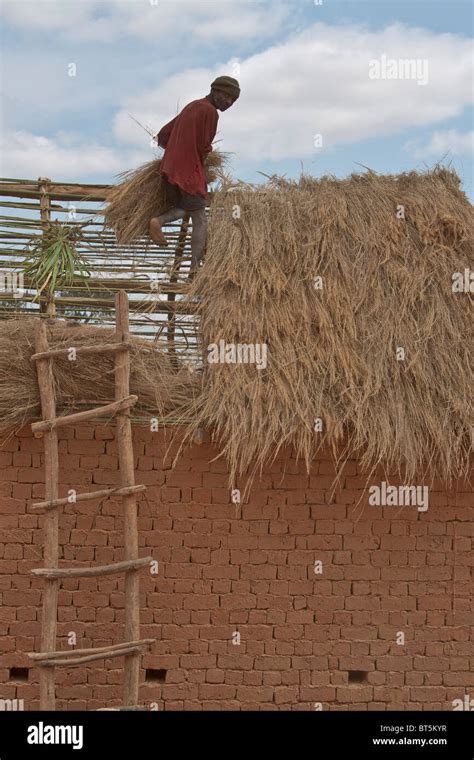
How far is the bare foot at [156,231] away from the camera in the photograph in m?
7.29

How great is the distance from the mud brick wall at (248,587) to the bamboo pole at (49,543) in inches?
17.9

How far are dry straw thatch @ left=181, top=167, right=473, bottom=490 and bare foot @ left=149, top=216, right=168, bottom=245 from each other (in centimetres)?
48

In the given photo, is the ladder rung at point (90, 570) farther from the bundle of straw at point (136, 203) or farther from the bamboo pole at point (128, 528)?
the bundle of straw at point (136, 203)

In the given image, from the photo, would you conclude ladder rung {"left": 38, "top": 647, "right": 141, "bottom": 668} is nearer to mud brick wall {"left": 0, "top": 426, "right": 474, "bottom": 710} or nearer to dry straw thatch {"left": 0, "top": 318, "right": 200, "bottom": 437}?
mud brick wall {"left": 0, "top": 426, "right": 474, "bottom": 710}

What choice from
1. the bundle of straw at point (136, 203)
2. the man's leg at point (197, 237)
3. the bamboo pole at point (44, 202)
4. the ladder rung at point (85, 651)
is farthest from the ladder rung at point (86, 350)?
the ladder rung at point (85, 651)

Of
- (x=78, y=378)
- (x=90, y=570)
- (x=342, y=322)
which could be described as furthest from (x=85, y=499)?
(x=342, y=322)

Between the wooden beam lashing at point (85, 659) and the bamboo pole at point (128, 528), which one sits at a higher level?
the bamboo pole at point (128, 528)

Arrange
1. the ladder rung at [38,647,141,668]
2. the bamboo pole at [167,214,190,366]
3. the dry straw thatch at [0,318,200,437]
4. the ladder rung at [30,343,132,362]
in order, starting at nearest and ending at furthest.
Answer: the ladder rung at [38,647,141,668] < the ladder rung at [30,343,132,362] < the dry straw thatch at [0,318,200,437] < the bamboo pole at [167,214,190,366]

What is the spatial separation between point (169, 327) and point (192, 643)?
2.54m

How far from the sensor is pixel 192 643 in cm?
639

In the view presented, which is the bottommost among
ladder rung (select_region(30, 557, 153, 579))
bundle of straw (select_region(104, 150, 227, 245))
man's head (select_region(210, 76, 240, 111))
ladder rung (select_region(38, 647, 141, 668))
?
ladder rung (select_region(38, 647, 141, 668))

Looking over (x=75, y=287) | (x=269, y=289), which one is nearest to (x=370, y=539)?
(x=269, y=289)

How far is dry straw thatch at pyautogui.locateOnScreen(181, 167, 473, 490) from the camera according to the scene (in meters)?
6.35

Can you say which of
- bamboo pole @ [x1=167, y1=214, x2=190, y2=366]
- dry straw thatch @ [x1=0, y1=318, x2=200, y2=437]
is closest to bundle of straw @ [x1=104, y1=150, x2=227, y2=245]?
bamboo pole @ [x1=167, y1=214, x2=190, y2=366]
